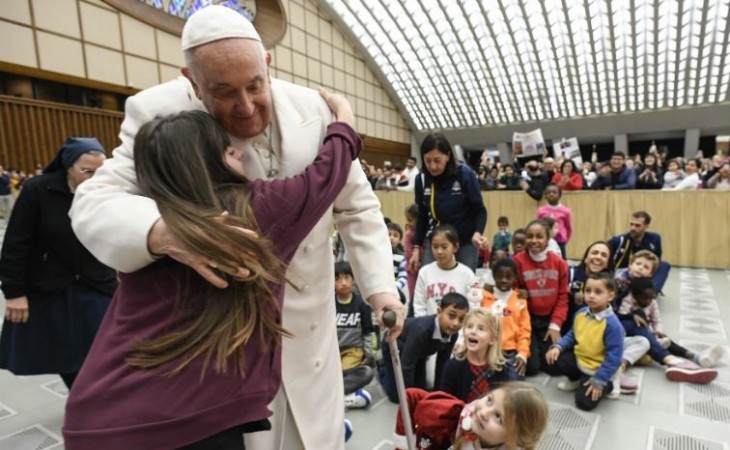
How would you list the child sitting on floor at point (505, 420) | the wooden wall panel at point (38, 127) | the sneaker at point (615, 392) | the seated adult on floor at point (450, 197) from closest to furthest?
the child sitting on floor at point (505, 420), the sneaker at point (615, 392), the seated adult on floor at point (450, 197), the wooden wall panel at point (38, 127)

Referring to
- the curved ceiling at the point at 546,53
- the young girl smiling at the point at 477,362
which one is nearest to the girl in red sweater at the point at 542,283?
the young girl smiling at the point at 477,362

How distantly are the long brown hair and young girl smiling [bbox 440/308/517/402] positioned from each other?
169 centimetres

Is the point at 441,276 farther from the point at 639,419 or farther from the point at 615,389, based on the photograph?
the point at 639,419

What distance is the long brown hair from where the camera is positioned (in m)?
0.72

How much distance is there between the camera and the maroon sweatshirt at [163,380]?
2.34 feet

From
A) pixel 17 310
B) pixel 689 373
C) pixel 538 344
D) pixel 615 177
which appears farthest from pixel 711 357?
pixel 615 177

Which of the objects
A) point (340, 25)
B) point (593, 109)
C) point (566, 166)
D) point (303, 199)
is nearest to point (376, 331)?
point (303, 199)

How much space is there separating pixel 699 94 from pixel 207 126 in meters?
29.2

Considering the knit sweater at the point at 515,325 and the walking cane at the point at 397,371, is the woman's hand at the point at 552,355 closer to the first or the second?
the knit sweater at the point at 515,325

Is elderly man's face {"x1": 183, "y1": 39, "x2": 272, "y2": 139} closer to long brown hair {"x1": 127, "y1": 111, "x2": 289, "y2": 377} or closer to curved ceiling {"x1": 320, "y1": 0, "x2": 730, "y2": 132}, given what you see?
long brown hair {"x1": 127, "y1": 111, "x2": 289, "y2": 377}

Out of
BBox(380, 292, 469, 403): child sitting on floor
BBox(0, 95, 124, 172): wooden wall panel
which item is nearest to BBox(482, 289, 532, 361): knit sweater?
BBox(380, 292, 469, 403): child sitting on floor

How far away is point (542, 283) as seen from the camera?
3.54 metres

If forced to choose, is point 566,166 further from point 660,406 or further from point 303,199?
point 303,199

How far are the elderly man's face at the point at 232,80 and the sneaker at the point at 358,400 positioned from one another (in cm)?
224
